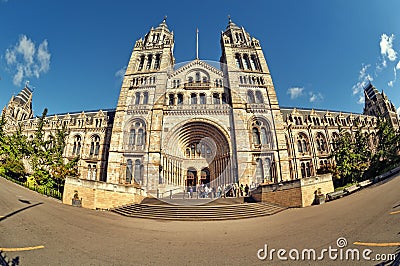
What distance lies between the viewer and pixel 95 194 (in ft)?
51.9

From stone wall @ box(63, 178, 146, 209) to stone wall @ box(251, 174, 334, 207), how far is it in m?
12.7

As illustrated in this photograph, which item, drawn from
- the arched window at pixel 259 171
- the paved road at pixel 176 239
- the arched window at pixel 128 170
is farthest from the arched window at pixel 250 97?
the paved road at pixel 176 239

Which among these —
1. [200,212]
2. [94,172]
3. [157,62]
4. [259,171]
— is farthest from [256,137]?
[94,172]

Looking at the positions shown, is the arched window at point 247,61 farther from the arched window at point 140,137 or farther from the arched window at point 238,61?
the arched window at point 140,137

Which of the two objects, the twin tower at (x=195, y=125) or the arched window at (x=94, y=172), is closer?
the twin tower at (x=195, y=125)

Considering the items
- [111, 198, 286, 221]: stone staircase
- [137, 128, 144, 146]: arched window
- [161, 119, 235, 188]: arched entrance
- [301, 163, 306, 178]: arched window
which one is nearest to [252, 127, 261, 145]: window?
[161, 119, 235, 188]: arched entrance

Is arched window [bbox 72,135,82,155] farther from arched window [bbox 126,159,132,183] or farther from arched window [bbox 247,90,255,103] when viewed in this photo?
arched window [bbox 247,90,255,103]

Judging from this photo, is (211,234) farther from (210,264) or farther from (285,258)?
(285,258)

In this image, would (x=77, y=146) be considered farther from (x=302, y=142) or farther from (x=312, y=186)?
(x=302, y=142)

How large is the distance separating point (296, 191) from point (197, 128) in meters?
16.7

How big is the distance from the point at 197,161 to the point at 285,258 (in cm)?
2347

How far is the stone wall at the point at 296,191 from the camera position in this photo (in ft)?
48.3

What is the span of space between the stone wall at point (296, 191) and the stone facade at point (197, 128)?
7866 mm

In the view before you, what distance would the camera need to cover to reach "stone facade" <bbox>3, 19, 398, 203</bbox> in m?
25.6
